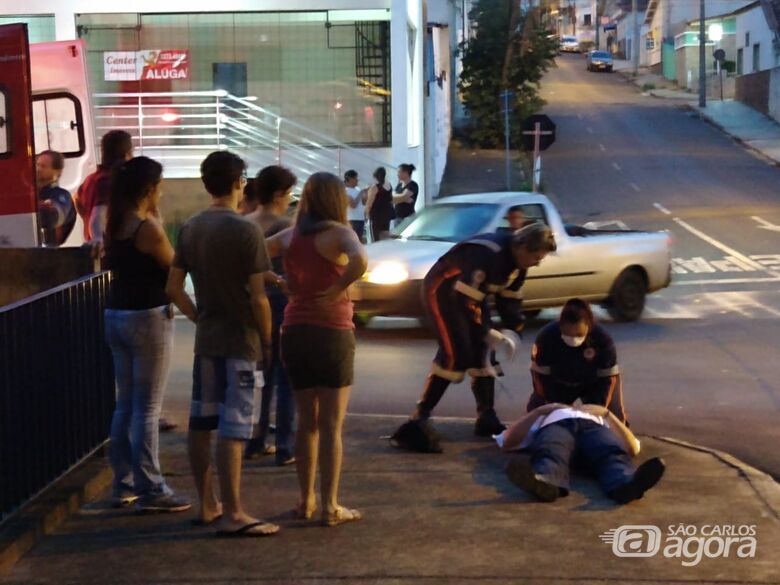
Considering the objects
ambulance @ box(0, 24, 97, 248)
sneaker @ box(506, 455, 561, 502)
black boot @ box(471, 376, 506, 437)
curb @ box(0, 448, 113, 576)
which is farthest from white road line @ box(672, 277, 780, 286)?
curb @ box(0, 448, 113, 576)

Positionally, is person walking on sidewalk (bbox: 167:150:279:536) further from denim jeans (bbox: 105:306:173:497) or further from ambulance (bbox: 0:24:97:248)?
ambulance (bbox: 0:24:97:248)

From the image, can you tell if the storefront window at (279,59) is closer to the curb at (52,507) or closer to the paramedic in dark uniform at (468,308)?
the paramedic in dark uniform at (468,308)

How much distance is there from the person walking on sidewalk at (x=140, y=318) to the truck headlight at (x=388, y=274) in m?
7.52

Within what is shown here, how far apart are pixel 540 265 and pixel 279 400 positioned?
24.9ft

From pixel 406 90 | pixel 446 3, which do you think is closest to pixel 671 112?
pixel 446 3

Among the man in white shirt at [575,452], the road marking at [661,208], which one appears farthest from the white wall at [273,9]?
the man in white shirt at [575,452]

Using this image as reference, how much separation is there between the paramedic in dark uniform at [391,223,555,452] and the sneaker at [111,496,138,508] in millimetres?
2013

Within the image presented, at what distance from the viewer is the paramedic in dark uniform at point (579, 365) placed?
25.0ft

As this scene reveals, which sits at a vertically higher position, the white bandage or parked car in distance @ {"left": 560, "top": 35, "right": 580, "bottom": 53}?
parked car in distance @ {"left": 560, "top": 35, "right": 580, "bottom": 53}

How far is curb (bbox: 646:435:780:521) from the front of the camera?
22.6 ft

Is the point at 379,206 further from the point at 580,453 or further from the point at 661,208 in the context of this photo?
the point at 661,208

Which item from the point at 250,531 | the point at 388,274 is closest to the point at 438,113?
the point at 388,274

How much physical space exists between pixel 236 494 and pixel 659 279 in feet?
37.1

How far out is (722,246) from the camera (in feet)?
84.5
